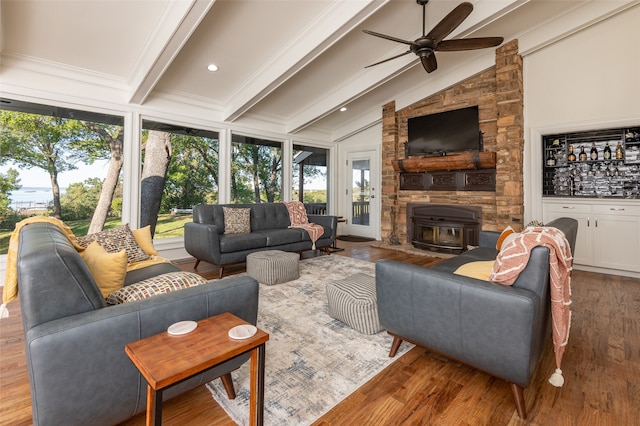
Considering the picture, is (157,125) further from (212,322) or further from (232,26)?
(212,322)

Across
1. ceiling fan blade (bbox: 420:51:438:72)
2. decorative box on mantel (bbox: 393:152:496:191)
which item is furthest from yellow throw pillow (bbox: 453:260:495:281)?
decorative box on mantel (bbox: 393:152:496:191)

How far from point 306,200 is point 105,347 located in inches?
233

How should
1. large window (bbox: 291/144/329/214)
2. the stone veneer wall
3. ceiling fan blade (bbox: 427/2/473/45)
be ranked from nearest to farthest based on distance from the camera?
ceiling fan blade (bbox: 427/2/473/45) < the stone veneer wall < large window (bbox: 291/144/329/214)

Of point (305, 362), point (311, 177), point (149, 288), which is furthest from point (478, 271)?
point (311, 177)

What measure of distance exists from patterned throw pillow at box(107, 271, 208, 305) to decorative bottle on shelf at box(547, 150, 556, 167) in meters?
5.15

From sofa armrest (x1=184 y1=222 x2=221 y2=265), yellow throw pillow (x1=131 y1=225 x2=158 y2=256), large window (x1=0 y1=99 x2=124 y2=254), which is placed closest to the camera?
yellow throw pillow (x1=131 y1=225 x2=158 y2=256)

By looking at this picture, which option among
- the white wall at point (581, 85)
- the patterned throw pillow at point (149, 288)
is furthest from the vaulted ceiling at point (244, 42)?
the patterned throw pillow at point (149, 288)

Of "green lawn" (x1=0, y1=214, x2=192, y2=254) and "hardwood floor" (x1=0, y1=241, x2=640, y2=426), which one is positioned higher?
"green lawn" (x1=0, y1=214, x2=192, y2=254)

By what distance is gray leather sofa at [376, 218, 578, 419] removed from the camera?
1402mm

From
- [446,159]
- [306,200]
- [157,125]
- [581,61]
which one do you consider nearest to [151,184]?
[157,125]

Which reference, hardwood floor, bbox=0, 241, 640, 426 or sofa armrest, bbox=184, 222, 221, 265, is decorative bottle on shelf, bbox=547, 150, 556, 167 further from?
sofa armrest, bbox=184, 222, 221, 265

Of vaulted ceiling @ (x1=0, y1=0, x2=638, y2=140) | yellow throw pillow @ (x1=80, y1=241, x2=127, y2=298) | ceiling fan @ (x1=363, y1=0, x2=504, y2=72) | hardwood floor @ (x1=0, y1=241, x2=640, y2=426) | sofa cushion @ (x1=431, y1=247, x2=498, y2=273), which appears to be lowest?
hardwood floor @ (x1=0, y1=241, x2=640, y2=426)

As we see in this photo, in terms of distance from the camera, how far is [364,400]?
→ 157 cm

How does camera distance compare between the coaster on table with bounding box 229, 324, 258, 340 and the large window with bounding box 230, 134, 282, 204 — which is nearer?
the coaster on table with bounding box 229, 324, 258, 340
